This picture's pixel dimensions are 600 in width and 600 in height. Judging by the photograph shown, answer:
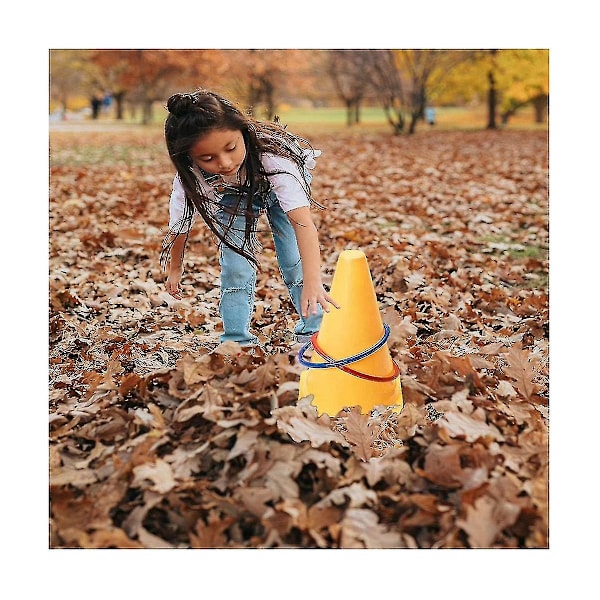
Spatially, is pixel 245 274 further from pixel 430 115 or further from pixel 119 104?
pixel 430 115

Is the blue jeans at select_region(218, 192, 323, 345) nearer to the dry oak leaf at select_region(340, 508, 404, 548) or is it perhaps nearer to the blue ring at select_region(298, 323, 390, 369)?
the blue ring at select_region(298, 323, 390, 369)

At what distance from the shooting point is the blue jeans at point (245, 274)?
2797 mm

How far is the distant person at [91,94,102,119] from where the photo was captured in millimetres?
8347

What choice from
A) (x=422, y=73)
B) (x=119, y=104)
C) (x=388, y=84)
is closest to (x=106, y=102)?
(x=119, y=104)

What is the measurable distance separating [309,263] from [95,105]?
689 centimetres

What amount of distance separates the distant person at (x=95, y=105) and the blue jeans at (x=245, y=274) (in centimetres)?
605

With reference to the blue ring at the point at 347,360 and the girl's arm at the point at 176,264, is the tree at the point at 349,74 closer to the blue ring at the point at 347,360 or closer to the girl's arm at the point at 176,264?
the girl's arm at the point at 176,264

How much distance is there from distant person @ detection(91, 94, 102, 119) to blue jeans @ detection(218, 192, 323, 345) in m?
6.05

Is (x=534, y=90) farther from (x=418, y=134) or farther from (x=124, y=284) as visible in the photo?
(x=124, y=284)

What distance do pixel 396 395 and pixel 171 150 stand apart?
3.45ft

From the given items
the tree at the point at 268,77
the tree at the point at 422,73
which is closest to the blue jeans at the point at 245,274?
the tree at the point at 268,77

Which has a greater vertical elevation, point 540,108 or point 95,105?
point 540,108

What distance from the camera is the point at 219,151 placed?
2.36 meters

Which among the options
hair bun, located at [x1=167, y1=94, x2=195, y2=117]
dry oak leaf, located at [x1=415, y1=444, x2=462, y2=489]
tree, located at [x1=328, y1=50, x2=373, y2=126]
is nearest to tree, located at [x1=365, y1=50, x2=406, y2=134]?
tree, located at [x1=328, y1=50, x2=373, y2=126]
